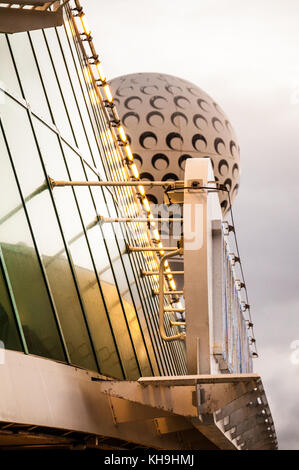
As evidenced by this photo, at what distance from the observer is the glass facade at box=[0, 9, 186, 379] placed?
10250 mm

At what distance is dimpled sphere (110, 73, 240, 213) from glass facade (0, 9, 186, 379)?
16447mm

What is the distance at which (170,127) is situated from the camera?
Result: 37.6 m

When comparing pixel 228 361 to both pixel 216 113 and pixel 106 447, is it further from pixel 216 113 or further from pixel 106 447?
pixel 216 113

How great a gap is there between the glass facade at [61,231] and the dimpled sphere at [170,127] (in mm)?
16447

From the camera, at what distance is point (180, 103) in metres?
38.8

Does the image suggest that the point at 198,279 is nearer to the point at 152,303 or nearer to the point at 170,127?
the point at 152,303

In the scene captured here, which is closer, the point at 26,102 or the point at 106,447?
the point at 26,102

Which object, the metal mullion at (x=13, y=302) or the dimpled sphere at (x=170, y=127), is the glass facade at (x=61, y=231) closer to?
the metal mullion at (x=13, y=302)

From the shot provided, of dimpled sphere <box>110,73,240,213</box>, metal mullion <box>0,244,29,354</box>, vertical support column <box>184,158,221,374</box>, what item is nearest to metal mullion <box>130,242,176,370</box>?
vertical support column <box>184,158,221,374</box>

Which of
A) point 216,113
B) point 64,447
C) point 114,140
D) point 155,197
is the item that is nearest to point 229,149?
point 216,113

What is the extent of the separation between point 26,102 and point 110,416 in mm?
4602

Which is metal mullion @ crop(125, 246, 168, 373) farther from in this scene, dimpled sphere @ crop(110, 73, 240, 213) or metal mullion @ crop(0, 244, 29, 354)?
dimpled sphere @ crop(110, 73, 240, 213)
